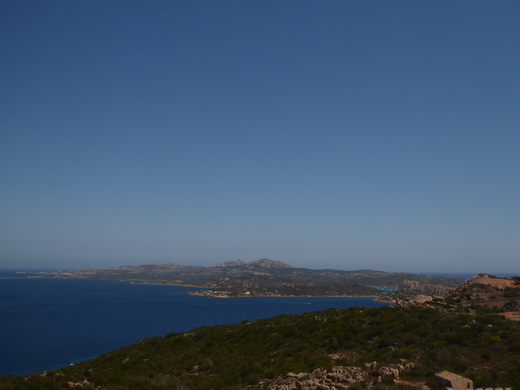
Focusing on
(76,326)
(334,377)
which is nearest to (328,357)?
(334,377)

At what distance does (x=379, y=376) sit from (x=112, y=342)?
81.1 m

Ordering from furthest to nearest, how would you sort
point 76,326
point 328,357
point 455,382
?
point 76,326, point 328,357, point 455,382

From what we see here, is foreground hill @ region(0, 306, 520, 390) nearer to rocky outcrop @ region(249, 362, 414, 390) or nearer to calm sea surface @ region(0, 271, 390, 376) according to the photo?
rocky outcrop @ region(249, 362, 414, 390)

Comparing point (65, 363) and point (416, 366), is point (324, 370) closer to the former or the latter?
point (416, 366)

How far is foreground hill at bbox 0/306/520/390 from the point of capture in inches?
609

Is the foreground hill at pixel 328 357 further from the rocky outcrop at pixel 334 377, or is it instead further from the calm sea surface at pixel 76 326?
the calm sea surface at pixel 76 326

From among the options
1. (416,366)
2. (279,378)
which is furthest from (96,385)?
(416,366)

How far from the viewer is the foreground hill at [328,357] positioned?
1546cm

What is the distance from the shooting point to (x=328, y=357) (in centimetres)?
2014

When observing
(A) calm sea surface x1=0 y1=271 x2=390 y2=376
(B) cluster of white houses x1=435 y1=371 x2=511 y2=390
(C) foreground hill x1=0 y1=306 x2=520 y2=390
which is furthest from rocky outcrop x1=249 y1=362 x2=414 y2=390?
(A) calm sea surface x1=0 y1=271 x2=390 y2=376

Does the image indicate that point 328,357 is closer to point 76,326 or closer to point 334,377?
point 334,377

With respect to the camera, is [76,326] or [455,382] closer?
[455,382]

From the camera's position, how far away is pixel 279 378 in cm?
1655

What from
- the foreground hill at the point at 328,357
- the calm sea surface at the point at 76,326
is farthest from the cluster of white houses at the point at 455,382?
the calm sea surface at the point at 76,326
